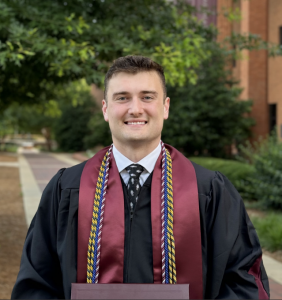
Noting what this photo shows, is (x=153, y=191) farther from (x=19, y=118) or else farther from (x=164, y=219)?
(x=19, y=118)

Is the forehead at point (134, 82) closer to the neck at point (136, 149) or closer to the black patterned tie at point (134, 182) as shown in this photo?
the neck at point (136, 149)

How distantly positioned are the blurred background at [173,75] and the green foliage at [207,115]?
0.13ft

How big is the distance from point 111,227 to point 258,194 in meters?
7.71

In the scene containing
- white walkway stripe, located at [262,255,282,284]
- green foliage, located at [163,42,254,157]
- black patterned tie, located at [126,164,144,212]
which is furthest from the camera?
green foliage, located at [163,42,254,157]

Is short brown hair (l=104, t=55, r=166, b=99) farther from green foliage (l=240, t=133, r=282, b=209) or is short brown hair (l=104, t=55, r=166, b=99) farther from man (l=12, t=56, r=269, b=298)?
green foliage (l=240, t=133, r=282, b=209)

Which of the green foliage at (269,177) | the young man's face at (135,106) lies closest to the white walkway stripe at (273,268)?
the green foliage at (269,177)

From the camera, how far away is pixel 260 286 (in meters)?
1.92

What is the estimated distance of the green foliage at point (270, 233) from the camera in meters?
6.25

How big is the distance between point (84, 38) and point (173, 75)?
3.29ft

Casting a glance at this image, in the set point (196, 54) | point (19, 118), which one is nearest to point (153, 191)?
point (196, 54)

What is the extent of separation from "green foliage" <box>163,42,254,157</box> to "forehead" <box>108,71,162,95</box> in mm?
12178

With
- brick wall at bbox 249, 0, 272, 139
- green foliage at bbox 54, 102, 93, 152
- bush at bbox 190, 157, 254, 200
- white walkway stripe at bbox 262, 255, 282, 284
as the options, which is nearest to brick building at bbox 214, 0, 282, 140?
brick wall at bbox 249, 0, 272, 139

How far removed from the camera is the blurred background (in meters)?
4.30

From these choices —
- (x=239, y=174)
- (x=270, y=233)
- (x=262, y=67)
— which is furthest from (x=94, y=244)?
(x=262, y=67)
